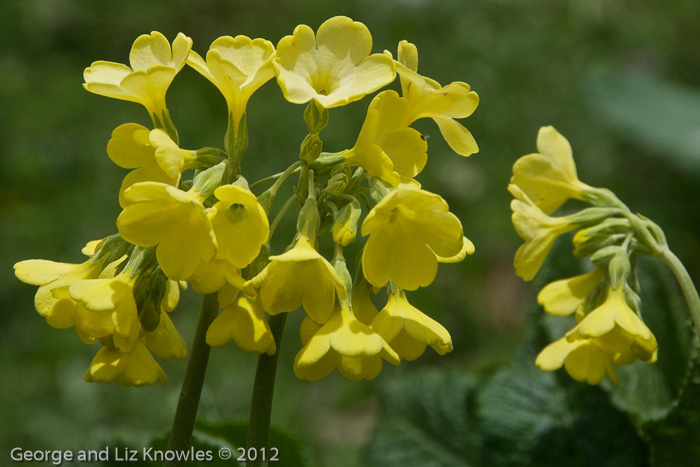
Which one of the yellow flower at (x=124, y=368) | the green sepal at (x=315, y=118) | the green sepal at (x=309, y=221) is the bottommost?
the yellow flower at (x=124, y=368)

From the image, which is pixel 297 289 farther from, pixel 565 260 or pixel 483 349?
pixel 483 349

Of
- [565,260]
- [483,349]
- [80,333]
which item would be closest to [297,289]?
[80,333]

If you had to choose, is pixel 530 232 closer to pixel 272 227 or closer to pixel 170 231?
pixel 272 227

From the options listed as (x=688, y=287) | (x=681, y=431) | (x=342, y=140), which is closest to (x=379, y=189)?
(x=688, y=287)

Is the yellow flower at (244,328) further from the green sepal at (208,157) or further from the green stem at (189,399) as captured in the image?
the green sepal at (208,157)

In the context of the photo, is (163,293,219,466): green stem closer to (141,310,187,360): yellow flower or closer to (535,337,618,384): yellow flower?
(141,310,187,360): yellow flower

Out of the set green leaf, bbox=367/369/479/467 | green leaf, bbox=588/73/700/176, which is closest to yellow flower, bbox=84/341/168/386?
green leaf, bbox=367/369/479/467

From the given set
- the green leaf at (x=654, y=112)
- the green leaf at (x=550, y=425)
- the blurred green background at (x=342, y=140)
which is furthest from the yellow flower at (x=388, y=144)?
the green leaf at (x=654, y=112)

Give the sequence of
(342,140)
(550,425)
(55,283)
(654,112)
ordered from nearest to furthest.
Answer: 1. (55,283)
2. (550,425)
3. (654,112)
4. (342,140)
